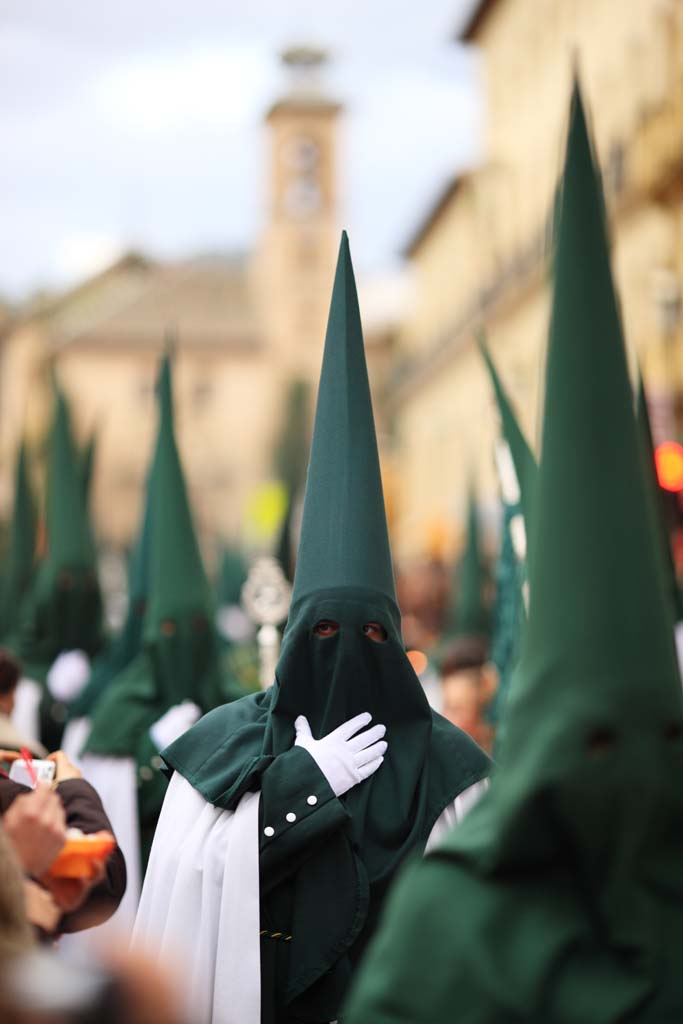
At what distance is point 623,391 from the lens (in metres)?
2.58

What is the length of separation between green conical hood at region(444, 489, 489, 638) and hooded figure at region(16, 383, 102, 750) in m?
2.81

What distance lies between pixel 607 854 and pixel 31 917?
99cm

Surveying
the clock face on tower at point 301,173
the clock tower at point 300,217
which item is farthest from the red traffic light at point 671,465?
the clock face on tower at point 301,173

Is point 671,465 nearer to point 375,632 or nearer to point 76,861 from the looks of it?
point 375,632

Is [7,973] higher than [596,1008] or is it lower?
higher

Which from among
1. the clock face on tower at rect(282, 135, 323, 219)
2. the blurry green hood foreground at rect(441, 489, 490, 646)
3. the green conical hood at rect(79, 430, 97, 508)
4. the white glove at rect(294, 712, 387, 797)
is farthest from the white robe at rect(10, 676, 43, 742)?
the clock face on tower at rect(282, 135, 323, 219)

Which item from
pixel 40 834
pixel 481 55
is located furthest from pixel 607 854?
pixel 481 55

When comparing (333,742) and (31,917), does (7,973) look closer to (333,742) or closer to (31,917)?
(31,917)

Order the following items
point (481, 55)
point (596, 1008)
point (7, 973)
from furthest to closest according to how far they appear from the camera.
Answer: point (481, 55)
point (596, 1008)
point (7, 973)

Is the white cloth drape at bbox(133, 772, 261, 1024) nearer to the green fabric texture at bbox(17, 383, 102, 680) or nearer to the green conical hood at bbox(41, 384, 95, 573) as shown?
the green fabric texture at bbox(17, 383, 102, 680)

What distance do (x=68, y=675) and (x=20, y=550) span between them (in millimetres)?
3092

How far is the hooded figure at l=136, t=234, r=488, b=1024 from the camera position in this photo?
3.57 metres

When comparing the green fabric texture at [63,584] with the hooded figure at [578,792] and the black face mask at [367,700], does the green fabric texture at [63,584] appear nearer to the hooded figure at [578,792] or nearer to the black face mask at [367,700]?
the black face mask at [367,700]

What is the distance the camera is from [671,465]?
796 centimetres
